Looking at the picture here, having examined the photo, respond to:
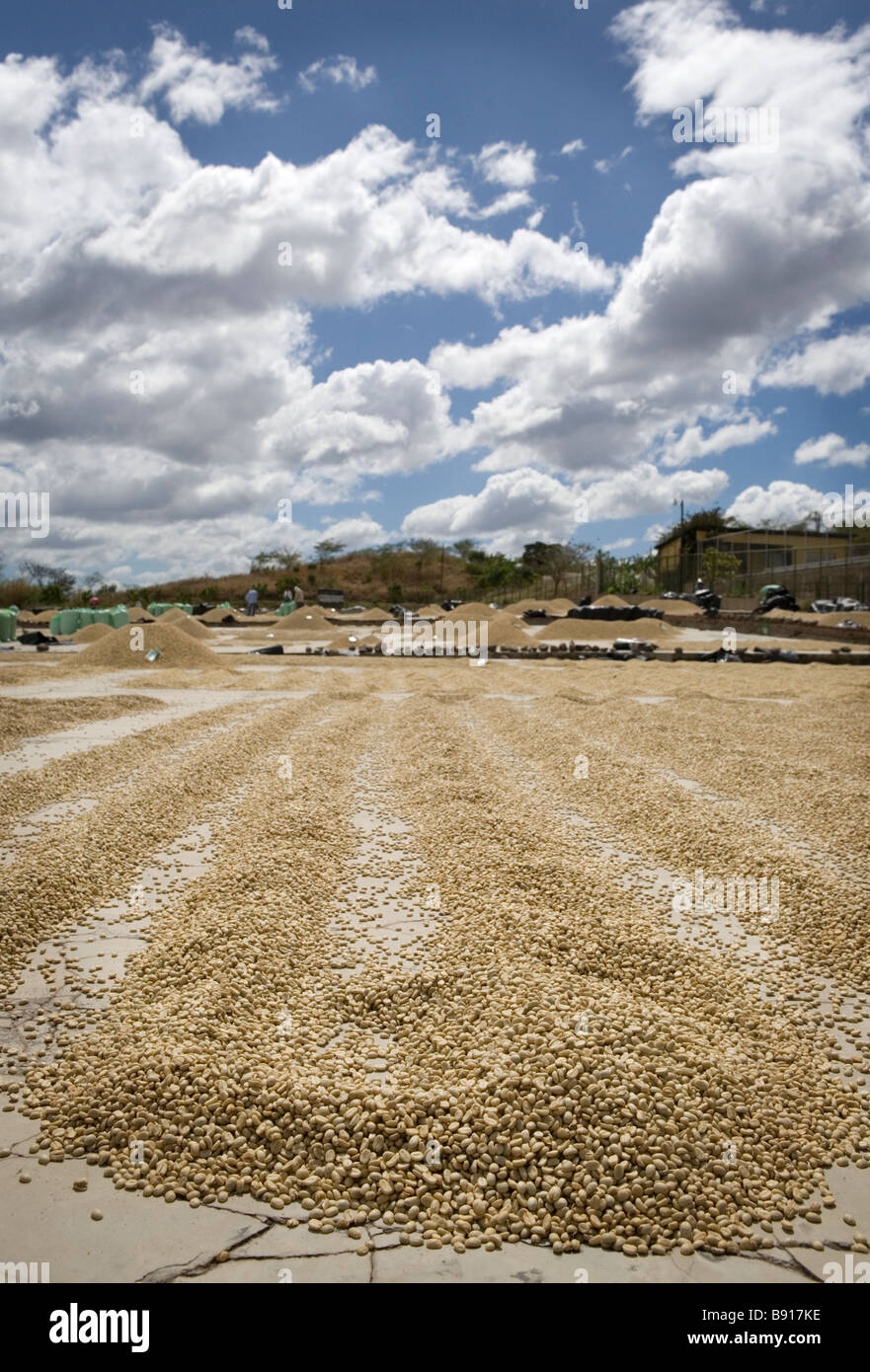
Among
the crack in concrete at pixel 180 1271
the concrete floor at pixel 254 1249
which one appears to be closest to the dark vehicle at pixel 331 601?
→ the concrete floor at pixel 254 1249

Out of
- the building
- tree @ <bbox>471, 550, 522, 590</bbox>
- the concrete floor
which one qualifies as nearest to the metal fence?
the building

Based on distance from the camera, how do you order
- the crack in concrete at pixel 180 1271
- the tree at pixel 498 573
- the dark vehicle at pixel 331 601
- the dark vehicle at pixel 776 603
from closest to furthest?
the crack in concrete at pixel 180 1271
the dark vehicle at pixel 776 603
the dark vehicle at pixel 331 601
the tree at pixel 498 573

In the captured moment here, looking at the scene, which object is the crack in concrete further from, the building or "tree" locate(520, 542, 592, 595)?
"tree" locate(520, 542, 592, 595)

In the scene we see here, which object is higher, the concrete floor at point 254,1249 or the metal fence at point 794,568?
the metal fence at point 794,568

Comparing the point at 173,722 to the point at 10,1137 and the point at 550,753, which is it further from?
the point at 10,1137

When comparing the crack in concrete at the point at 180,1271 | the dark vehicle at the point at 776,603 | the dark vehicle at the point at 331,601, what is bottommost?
the crack in concrete at the point at 180,1271

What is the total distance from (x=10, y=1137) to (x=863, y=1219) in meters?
2.33

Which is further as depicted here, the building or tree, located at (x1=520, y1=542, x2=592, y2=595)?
tree, located at (x1=520, y1=542, x2=592, y2=595)

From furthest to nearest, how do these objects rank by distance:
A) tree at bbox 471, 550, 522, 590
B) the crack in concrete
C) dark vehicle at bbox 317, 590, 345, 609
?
tree at bbox 471, 550, 522, 590 → dark vehicle at bbox 317, 590, 345, 609 → the crack in concrete

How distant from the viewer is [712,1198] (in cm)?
216

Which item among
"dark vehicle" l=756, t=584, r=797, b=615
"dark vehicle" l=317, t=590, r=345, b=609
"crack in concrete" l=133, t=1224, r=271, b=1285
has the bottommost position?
"crack in concrete" l=133, t=1224, r=271, b=1285

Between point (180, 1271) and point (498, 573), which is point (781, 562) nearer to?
point (498, 573)

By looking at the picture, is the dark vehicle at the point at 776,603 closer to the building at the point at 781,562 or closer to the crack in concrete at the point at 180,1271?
the building at the point at 781,562

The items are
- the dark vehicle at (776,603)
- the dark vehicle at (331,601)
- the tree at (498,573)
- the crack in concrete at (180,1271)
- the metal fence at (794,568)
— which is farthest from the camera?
the tree at (498,573)
